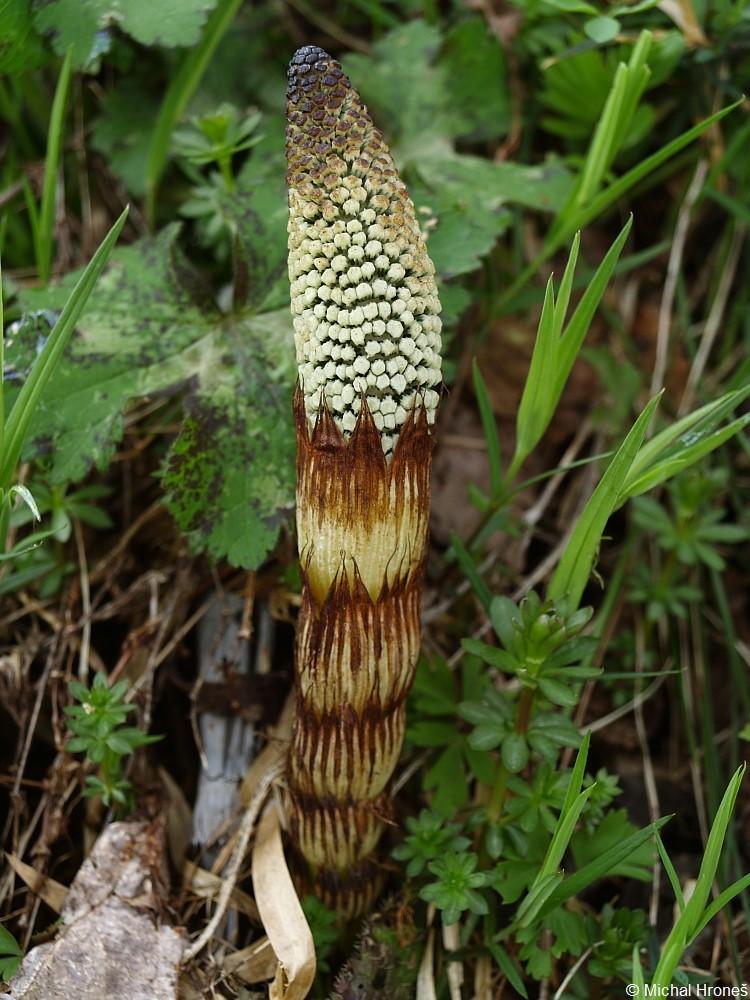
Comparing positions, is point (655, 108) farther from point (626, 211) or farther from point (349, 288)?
point (349, 288)

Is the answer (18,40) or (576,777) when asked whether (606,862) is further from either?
(18,40)

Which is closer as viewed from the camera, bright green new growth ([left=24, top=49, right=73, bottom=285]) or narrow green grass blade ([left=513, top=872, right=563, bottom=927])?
narrow green grass blade ([left=513, top=872, right=563, bottom=927])

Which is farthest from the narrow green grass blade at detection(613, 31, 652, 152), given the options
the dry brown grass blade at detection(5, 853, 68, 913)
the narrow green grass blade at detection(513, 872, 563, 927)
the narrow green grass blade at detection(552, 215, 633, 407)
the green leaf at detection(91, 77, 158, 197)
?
the dry brown grass blade at detection(5, 853, 68, 913)

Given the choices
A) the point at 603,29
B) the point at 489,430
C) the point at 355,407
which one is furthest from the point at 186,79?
the point at 355,407

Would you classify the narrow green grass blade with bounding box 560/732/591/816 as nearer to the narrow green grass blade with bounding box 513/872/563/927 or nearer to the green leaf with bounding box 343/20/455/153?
the narrow green grass blade with bounding box 513/872/563/927

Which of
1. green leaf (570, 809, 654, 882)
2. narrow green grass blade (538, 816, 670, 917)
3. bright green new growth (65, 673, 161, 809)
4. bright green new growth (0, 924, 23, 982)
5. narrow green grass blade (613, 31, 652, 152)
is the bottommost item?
bright green new growth (0, 924, 23, 982)
